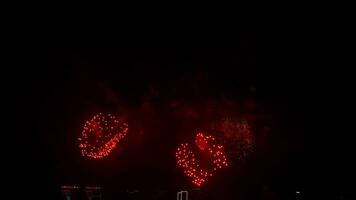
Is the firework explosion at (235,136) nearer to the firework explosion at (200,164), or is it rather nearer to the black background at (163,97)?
the firework explosion at (200,164)

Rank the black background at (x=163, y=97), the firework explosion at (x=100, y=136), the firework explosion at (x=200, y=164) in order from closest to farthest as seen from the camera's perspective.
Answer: the firework explosion at (x=100, y=136)
the firework explosion at (x=200, y=164)
the black background at (x=163, y=97)

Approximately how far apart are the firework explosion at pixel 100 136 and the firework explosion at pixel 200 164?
1.46m

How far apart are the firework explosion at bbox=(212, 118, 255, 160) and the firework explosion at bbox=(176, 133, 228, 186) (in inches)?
7.1

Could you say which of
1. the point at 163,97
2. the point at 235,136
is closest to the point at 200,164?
the point at 235,136

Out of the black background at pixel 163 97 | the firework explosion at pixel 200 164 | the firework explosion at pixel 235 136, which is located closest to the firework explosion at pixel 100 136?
the black background at pixel 163 97

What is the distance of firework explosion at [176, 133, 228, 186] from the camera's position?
12062mm

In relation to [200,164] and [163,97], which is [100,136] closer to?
[163,97]

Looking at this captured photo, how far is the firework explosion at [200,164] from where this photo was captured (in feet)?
39.6

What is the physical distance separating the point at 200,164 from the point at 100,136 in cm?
214

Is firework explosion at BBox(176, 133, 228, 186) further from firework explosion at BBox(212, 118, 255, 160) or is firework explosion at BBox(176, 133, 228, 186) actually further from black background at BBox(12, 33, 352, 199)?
black background at BBox(12, 33, 352, 199)

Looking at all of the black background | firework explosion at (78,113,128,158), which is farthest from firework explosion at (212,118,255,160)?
firework explosion at (78,113,128,158)

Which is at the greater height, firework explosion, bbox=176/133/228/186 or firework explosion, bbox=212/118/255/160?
firework explosion, bbox=212/118/255/160

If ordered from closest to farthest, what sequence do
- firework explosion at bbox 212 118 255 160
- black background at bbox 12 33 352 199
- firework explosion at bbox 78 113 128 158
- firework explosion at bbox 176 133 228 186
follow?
firework explosion at bbox 78 113 128 158 → firework explosion at bbox 176 133 228 186 → firework explosion at bbox 212 118 255 160 → black background at bbox 12 33 352 199

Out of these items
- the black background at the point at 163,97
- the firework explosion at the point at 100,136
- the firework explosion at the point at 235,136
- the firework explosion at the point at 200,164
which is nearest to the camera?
the firework explosion at the point at 100,136
